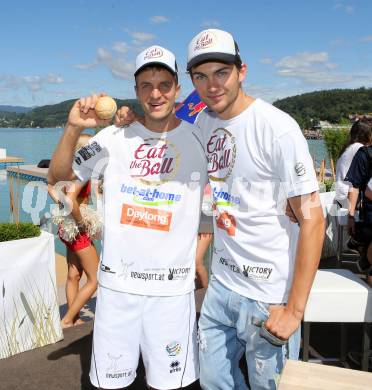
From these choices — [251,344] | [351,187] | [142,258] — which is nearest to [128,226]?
[142,258]

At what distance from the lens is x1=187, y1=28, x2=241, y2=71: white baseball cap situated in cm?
176

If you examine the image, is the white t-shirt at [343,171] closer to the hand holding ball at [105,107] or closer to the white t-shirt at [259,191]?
the white t-shirt at [259,191]

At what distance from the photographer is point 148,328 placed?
2.04 m

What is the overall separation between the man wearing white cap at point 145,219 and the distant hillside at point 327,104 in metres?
50.7

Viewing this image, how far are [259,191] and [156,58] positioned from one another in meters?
0.75

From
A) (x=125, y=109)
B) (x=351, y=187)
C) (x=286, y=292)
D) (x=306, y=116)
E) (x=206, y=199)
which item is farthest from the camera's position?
(x=306, y=116)

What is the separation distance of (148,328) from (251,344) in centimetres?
50

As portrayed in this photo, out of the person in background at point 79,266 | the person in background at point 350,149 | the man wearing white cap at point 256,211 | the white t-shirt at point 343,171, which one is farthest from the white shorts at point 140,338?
the white t-shirt at point 343,171

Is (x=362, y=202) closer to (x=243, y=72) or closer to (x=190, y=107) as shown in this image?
(x=243, y=72)

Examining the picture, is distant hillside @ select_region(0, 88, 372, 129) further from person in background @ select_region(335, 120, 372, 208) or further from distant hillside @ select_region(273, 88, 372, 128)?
person in background @ select_region(335, 120, 372, 208)

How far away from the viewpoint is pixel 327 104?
56344 millimetres

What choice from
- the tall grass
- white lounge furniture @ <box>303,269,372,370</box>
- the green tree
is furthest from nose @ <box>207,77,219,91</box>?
the green tree

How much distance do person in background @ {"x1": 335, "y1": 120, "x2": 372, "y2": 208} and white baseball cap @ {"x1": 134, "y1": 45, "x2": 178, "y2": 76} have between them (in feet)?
11.4

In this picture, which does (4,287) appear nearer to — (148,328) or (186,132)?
(148,328)
